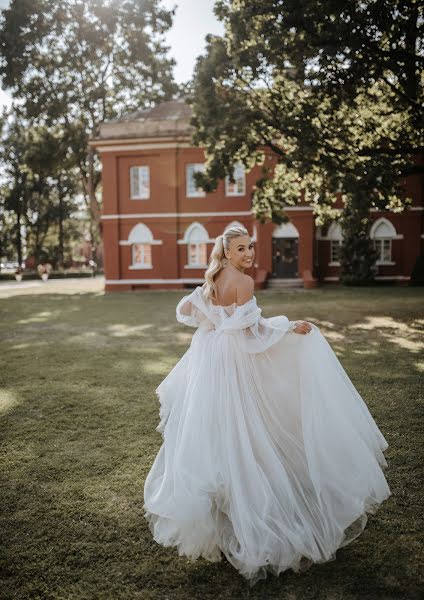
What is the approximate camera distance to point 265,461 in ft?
10.7

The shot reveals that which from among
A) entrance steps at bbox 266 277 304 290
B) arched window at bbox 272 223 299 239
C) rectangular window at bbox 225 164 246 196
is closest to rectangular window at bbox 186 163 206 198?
rectangular window at bbox 225 164 246 196

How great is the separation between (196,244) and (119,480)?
24.0 meters

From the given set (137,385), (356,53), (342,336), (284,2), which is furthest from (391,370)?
(284,2)

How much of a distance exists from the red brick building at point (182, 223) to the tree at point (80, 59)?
507cm

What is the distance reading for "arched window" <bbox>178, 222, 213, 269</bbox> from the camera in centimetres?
2766

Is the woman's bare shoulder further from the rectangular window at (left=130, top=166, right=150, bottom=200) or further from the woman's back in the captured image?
the rectangular window at (left=130, top=166, right=150, bottom=200)

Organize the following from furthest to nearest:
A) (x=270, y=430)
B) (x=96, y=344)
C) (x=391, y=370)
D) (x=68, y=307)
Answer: (x=68, y=307)
(x=96, y=344)
(x=391, y=370)
(x=270, y=430)

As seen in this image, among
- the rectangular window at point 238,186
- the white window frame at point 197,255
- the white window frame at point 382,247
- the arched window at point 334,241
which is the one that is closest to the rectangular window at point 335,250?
the arched window at point 334,241

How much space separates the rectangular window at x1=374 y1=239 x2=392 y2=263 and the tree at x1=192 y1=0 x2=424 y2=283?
378 inches

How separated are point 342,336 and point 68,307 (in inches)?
481

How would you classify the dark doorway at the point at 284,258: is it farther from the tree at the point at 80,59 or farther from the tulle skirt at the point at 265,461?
the tulle skirt at the point at 265,461

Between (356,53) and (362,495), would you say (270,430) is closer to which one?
(362,495)

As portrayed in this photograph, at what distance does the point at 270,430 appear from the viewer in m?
3.44

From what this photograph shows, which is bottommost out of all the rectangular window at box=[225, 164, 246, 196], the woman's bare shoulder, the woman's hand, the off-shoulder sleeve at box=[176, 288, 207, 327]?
the woman's hand
